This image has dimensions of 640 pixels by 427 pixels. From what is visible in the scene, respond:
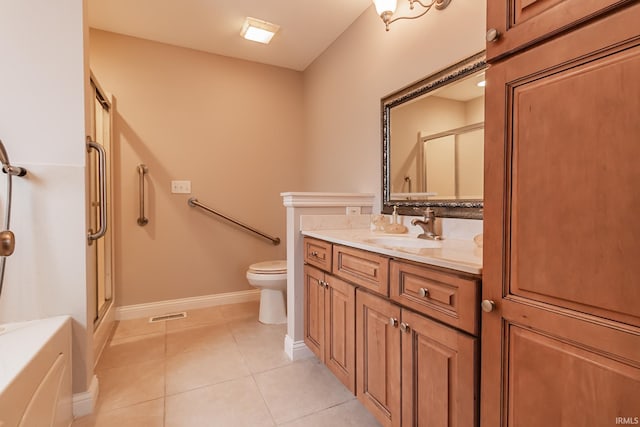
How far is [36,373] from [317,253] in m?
1.26

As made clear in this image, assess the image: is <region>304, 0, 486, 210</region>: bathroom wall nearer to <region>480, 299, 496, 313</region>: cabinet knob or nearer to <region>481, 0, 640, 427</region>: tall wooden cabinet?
<region>481, 0, 640, 427</region>: tall wooden cabinet

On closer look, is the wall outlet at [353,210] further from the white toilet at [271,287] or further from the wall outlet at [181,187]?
the wall outlet at [181,187]

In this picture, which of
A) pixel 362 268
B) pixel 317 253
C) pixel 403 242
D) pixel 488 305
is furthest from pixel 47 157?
pixel 488 305

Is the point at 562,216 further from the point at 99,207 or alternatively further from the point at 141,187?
the point at 141,187

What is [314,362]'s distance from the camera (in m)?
1.94

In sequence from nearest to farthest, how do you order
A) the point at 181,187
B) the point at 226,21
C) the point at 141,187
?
the point at 226,21 < the point at 141,187 < the point at 181,187

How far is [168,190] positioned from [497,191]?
2.72 meters

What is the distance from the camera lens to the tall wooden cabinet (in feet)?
1.92

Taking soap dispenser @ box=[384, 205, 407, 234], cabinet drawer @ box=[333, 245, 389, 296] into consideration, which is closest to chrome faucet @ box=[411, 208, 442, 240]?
soap dispenser @ box=[384, 205, 407, 234]

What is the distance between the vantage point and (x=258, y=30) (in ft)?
8.05

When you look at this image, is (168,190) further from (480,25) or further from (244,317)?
(480,25)

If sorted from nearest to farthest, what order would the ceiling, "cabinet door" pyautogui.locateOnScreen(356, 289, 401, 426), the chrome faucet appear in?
"cabinet door" pyautogui.locateOnScreen(356, 289, 401, 426) → the chrome faucet → the ceiling

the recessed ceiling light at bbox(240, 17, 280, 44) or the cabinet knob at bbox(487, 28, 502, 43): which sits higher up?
the recessed ceiling light at bbox(240, 17, 280, 44)

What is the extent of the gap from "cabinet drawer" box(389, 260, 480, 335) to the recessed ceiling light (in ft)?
7.31
